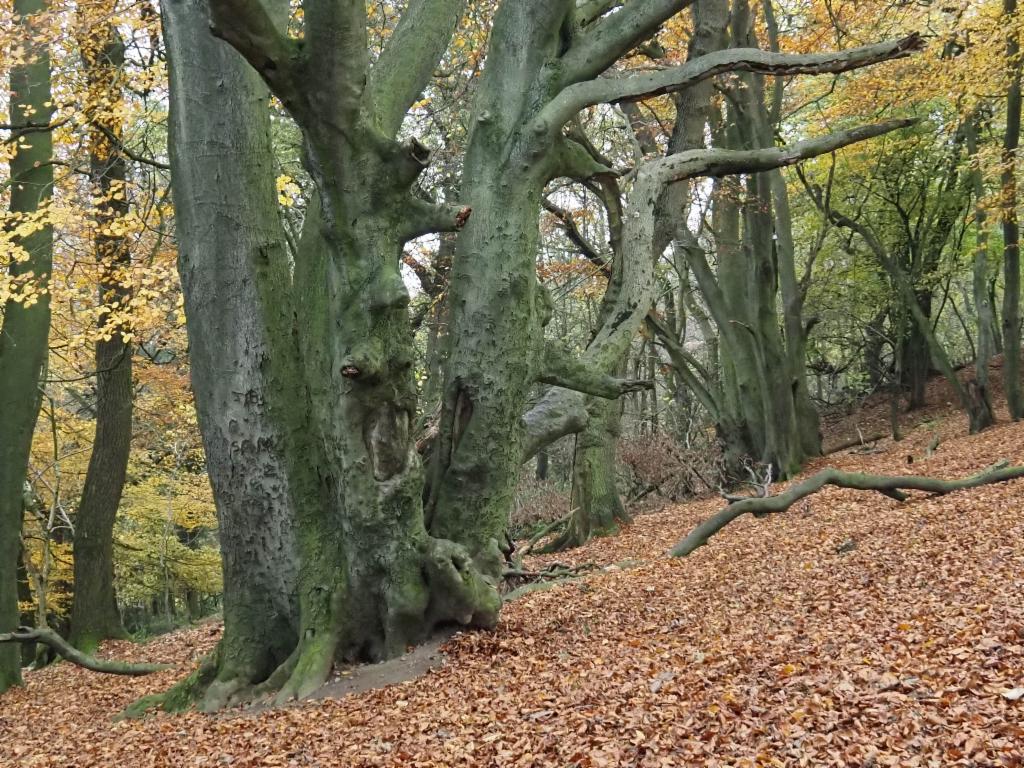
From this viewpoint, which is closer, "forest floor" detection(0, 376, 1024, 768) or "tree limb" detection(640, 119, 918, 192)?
"forest floor" detection(0, 376, 1024, 768)

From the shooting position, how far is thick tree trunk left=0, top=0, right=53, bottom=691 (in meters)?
8.54

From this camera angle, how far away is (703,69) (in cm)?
560

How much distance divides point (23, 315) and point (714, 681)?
26.8ft

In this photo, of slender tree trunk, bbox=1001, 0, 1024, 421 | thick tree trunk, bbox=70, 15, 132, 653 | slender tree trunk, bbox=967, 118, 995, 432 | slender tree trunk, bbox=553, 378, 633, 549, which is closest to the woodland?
thick tree trunk, bbox=70, 15, 132, 653

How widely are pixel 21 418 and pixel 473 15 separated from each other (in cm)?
655

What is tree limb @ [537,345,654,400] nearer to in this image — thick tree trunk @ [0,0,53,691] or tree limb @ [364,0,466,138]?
tree limb @ [364,0,466,138]

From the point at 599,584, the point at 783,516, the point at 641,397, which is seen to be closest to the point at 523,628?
the point at 599,584

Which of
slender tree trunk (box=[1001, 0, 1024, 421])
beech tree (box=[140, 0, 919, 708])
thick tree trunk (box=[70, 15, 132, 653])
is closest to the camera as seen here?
beech tree (box=[140, 0, 919, 708])

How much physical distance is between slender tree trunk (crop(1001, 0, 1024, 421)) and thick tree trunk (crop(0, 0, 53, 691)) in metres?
12.3

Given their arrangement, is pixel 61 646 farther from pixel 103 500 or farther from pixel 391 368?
pixel 103 500

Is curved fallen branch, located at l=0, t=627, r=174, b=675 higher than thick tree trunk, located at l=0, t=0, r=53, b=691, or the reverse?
thick tree trunk, located at l=0, t=0, r=53, b=691

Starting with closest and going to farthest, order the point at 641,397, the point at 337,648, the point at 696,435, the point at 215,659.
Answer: the point at 337,648
the point at 215,659
the point at 696,435
the point at 641,397

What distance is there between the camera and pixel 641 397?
89.5ft

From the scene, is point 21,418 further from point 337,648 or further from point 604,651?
point 604,651
